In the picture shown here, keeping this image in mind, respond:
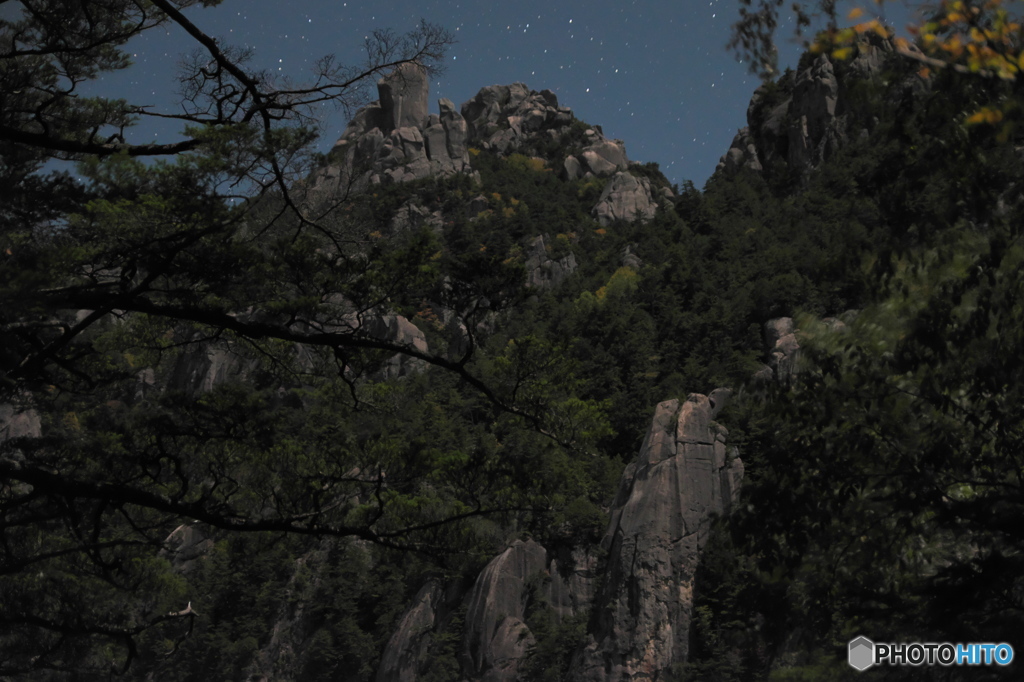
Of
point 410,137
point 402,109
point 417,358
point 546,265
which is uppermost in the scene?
point 402,109

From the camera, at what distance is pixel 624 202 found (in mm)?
54312

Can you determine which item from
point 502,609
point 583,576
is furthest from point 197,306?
point 583,576

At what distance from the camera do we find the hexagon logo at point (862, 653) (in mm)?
4643

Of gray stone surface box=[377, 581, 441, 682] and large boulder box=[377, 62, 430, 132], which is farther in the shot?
large boulder box=[377, 62, 430, 132]

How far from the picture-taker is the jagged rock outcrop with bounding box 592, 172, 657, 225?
53.5 metres

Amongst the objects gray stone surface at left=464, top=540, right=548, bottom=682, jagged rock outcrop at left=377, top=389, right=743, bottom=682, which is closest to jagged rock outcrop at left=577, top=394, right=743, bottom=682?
jagged rock outcrop at left=377, top=389, right=743, bottom=682

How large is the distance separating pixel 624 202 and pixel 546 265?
437 inches

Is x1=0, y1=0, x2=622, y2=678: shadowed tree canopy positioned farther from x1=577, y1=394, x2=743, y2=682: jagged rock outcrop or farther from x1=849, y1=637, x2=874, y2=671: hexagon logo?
x1=577, y1=394, x2=743, y2=682: jagged rock outcrop

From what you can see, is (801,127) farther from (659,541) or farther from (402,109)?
(402,109)

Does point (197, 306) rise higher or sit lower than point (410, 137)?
lower

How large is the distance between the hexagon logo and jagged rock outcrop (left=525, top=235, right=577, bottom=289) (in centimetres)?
4014

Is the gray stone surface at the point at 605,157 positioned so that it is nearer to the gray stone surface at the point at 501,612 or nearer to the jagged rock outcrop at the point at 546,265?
the jagged rock outcrop at the point at 546,265

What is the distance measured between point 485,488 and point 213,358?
31518 mm

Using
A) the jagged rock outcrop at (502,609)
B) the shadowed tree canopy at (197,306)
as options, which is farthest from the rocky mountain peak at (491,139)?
the shadowed tree canopy at (197,306)
